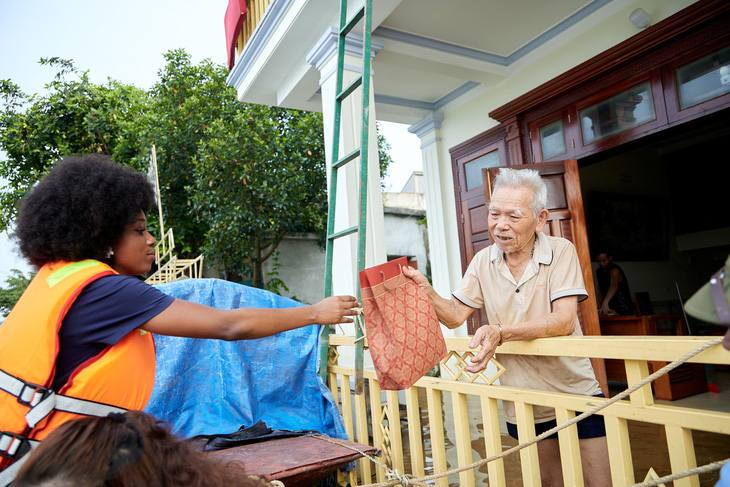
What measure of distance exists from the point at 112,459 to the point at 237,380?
2145mm

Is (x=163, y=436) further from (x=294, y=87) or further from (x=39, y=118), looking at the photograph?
(x=39, y=118)

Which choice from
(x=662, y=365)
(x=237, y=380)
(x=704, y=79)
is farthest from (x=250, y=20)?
(x=662, y=365)

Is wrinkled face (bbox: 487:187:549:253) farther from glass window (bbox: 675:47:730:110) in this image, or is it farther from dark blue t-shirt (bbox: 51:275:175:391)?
glass window (bbox: 675:47:730:110)

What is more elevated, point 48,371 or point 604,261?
point 604,261

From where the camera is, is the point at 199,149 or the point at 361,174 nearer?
the point at 361,174

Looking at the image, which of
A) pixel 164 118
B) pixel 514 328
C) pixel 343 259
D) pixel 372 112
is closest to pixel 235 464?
pixel 514 328

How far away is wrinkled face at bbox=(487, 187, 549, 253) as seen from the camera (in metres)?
2.03

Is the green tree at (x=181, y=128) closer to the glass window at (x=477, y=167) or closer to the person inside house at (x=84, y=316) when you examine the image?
the glass window at (x=477, y=167)

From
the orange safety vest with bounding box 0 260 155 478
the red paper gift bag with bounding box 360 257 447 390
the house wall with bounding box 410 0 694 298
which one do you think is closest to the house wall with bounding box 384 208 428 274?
the house wall with bounding box 410 0 694 298

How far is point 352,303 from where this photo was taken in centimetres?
198

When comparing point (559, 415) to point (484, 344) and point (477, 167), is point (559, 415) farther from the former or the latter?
point (477, 167)

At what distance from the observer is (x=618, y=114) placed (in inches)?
169

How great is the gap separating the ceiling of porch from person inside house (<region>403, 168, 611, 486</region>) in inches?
103

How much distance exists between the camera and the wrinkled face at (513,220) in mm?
2027
